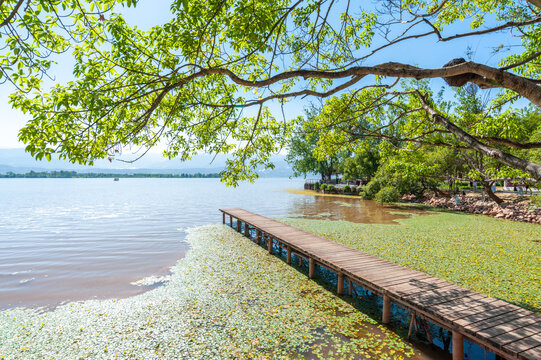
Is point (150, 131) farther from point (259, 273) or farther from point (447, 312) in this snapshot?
point (447, 312)

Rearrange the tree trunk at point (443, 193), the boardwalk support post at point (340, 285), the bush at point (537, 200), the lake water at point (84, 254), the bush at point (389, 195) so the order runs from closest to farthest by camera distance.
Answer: the boardwalk support post at point (340, 285), the lake water at point (84, 254), the bush at point (537, 200), the bush at point (389, 195), the tree trunk at point (443, 193)

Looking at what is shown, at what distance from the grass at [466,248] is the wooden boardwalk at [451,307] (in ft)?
6.23

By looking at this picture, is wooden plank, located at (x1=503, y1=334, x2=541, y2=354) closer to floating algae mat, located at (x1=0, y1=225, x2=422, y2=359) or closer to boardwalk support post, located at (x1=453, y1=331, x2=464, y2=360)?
boardwalk support post, located at (x1=453, y1=331, x2=464, y2=360)

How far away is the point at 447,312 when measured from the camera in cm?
425

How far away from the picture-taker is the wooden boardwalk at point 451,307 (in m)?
3.55

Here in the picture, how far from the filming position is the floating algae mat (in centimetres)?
462

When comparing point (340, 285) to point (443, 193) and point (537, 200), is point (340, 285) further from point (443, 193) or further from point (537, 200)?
point (443, 193)

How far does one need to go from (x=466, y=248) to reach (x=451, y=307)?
7.16 meters

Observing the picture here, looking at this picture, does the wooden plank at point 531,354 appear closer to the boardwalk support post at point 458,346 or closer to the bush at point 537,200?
the boardwalk support post at point 458,346

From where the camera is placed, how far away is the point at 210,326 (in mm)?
5395

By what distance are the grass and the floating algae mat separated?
10.6 feet

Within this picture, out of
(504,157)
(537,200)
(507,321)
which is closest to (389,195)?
(537,200)

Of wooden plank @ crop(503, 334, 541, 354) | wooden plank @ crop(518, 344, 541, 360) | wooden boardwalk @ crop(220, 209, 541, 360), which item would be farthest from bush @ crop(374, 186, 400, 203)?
wooden plank @ crop(518, 344, 541, 360)

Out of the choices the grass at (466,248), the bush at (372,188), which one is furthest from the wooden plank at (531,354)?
the bush at (372,188)
